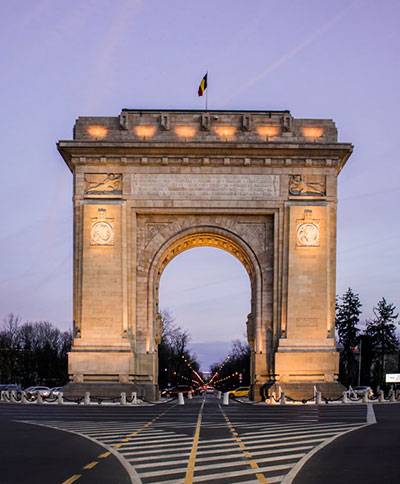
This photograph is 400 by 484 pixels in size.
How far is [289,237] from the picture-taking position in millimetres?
52188

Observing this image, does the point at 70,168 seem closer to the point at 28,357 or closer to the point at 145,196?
the point at 145,196

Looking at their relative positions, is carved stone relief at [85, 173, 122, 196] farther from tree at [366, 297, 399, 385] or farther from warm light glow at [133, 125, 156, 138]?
tree at [366, 297, 399, 385]

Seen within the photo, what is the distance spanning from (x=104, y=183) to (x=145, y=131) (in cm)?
410

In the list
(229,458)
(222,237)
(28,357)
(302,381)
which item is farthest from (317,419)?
(28,357)

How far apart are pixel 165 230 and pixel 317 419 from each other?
24.5 meters

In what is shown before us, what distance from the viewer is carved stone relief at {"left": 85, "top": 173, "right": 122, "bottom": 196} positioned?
171ft

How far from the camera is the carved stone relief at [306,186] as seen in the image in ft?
172

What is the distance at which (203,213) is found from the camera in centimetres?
5253

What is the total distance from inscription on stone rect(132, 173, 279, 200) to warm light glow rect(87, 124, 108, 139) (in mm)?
3249

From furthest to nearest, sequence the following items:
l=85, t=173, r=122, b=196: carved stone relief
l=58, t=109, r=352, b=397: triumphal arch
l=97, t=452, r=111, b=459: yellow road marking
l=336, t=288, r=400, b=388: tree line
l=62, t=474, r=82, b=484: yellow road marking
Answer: l=336, t=288, r=400, b=388: tree line, l=85, t=173, r=122, b=196: carved stone relief, l=58, t=109, r=352, b=397: triumphal arch, l=97, t=452, r=111, b=459: yellow road marking, l=62, t=474, r=82, b=484: yellow road marking

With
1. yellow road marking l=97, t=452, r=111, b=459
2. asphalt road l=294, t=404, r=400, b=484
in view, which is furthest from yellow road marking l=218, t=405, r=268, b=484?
yellow road marking l=97, t=452, r=111, b=459

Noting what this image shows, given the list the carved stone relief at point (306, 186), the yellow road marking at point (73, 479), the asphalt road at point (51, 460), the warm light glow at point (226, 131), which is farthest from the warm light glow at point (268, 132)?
the yellow road marking at point (73, 479)

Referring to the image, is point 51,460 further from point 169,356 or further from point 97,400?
point 169,356

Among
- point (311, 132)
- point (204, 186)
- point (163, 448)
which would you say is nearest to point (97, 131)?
point (204, 186)
